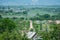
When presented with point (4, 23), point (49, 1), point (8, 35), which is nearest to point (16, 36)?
point (8, 35)

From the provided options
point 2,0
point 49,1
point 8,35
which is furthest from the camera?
point 49,1

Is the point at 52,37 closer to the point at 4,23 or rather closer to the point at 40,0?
the point at 4,23

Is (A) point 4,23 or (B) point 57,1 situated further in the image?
(B) point 57,1

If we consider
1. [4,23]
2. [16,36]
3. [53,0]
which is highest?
[16,36]

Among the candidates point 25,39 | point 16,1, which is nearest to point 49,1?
point 16,1

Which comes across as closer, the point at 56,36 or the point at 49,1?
the point at 56,36

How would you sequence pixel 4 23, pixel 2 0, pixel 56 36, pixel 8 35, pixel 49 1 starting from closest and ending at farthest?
pixel 8 35
pixel 56 36
pixel 4 23
pixel 2 0
pixel 49 1

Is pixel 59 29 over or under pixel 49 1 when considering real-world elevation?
over

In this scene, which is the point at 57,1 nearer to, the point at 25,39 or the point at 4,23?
the point at 4,23

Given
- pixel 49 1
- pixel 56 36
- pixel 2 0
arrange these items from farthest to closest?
pixel 49 1 < pixel 2 0 < pixel 56 36

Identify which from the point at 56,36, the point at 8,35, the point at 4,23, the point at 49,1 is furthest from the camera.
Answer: the point at 49,1
